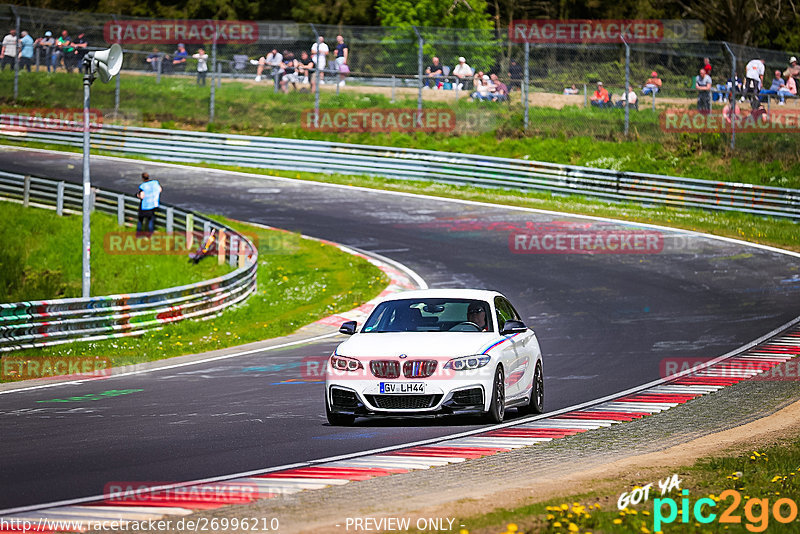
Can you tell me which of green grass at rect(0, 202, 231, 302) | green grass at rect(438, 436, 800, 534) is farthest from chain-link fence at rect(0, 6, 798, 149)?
green grass at rect(438, 436, 800, 534)

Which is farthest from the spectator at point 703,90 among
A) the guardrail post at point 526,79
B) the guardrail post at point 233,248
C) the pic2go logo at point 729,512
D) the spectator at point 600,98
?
the pic2go logo at point 729,512

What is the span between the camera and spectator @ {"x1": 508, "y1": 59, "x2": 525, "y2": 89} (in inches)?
1431

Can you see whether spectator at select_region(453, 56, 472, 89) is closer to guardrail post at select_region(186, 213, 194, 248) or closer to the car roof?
guardrail post at select_region(186, 213, 194, 248)

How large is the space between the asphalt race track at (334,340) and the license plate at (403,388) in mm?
440

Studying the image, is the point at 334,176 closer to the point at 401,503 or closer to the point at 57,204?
the point at 57,204

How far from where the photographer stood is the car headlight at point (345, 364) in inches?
445

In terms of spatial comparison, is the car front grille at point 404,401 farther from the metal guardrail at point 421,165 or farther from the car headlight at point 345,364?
the metal guardrail at point 421,165

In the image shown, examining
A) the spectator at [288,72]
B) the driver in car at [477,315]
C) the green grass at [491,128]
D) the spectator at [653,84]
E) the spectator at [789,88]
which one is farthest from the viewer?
the spectator at [288,72]

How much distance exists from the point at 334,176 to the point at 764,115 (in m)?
13.8

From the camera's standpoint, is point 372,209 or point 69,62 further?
point 69,62

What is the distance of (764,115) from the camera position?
3394 centimetres

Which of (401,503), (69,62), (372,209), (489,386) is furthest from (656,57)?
(401,503)

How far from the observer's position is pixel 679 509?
772 centimetres

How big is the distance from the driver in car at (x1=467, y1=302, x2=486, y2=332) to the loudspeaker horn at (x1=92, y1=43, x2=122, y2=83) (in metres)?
8.91
